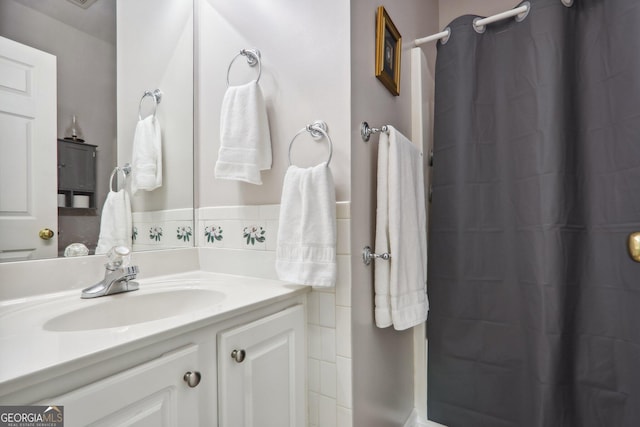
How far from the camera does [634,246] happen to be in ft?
3.64

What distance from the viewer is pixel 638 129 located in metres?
1.12

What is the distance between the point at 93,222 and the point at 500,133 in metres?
1.61

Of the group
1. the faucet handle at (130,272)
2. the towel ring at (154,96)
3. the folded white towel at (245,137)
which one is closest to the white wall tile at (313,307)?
the folded white towel at (245,137)

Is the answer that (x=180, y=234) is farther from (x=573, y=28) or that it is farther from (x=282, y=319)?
(x=573, y=28)

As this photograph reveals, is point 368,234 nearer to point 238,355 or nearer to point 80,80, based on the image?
point 238,355

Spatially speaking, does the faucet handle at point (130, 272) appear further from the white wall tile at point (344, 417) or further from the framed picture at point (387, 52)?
the framed picture at point (387, 52)

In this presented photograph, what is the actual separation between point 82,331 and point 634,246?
1.66 metres

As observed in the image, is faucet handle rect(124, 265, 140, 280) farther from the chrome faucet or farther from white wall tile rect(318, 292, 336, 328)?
white wall tile rect(318, 292, 336, 328)

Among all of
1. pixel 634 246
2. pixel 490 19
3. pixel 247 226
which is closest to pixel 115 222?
pixel 247 226

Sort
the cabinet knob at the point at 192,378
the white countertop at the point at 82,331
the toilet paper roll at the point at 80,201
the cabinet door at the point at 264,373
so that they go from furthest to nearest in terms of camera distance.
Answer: the toilet paper roll at the point at 80,201 → the cabinet door at the point at 264,373 → the cabinet knob at the point at 192,378 → the white countertop at the point at 82,331

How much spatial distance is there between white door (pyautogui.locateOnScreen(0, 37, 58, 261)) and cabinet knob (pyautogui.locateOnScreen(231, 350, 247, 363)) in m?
0.65

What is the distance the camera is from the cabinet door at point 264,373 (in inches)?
30.1

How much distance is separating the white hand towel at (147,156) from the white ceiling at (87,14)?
0.30 m

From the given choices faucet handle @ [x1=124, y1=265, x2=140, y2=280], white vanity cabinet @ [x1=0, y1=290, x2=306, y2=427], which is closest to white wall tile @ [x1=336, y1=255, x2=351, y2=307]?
white vanity cabinet @ [x1=0, y1=290, x2=306, y2=427]
